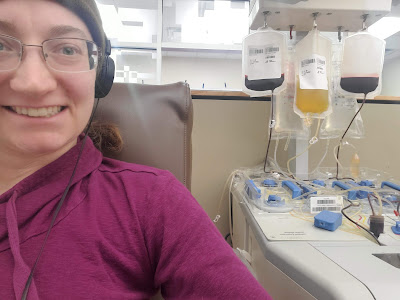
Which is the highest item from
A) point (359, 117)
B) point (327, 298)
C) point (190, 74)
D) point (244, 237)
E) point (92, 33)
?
point (190, 74)

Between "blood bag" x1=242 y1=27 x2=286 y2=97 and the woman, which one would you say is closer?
the woman

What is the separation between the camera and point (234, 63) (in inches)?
162

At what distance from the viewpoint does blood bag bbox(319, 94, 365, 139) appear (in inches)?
47.1

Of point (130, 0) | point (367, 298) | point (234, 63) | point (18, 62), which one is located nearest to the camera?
point (367, 298)

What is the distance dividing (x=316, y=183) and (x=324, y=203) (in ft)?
0.76

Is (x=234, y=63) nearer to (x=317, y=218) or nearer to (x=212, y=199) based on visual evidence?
(x=212, y=199)

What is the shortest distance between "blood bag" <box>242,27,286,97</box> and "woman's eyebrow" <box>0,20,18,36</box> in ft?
2.38

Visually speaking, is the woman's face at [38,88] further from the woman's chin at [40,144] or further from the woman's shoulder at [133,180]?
the woman's shoulder at [133,180]

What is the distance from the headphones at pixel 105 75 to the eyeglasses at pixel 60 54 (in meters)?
0.04

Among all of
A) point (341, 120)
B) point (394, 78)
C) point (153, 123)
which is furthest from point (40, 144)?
point (394, 78)

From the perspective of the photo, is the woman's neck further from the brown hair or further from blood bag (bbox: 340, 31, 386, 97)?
blood bag (bbox: 340, 31, 386, 97)

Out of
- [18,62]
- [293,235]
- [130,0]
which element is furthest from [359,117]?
[130,0]

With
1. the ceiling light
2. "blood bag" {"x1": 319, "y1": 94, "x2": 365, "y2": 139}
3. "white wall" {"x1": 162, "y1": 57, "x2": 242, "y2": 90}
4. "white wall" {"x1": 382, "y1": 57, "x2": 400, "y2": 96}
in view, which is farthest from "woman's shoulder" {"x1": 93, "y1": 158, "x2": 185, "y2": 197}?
"white wall" {"x1": 382, "y1": 57, "x2": 400, "y2": 96}

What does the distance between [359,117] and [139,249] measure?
1.16 meters
